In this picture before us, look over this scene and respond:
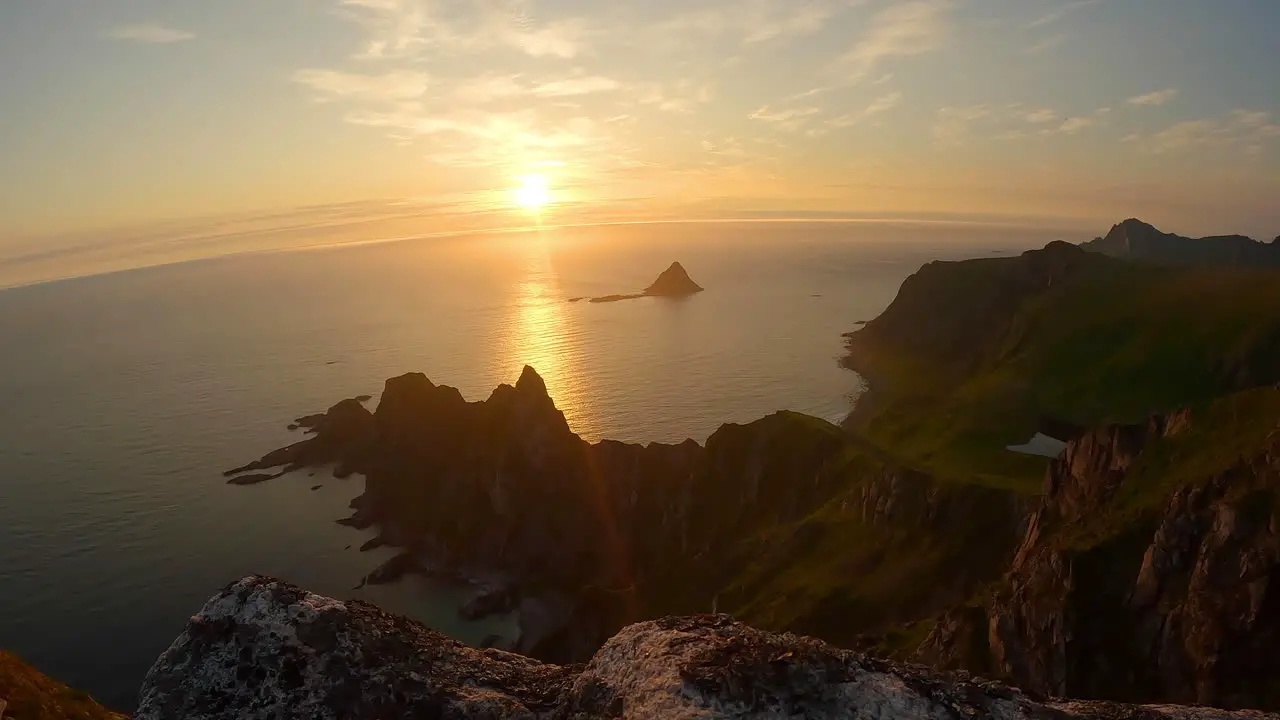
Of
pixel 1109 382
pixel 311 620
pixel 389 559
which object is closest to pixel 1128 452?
pixel 311 620

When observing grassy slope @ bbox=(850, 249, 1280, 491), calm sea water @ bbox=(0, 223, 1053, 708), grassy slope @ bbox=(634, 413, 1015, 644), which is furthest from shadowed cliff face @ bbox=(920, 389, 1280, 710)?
calm sea water @ bbox=(0, 223, 1053, 708)

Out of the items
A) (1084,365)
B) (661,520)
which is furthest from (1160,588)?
(1084,365)

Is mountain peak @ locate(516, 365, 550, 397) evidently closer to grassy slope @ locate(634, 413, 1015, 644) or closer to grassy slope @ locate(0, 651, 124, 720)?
grassy slope @ locate(634, 413, 1015, 644)

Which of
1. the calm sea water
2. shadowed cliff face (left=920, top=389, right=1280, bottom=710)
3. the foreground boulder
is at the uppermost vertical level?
the foreground boulder

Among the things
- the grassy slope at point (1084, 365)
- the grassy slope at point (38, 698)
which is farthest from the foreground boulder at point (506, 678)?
the grassy slope at point (1084, 365)

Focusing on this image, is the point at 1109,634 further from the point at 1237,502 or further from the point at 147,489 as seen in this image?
the point at 147,489

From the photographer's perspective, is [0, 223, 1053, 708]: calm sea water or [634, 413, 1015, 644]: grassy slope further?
[0, 223, 1053, 708]: calm sea water

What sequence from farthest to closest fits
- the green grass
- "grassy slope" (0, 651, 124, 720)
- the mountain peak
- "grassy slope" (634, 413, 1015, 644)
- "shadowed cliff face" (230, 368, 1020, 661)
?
the mountain peak, "shadowed cliff face" (230, 368, 1020, 661), "grassy slope" (634, 413, 1015, 644), the green grass, "grassy slope" (0, 651, 124, 720)
